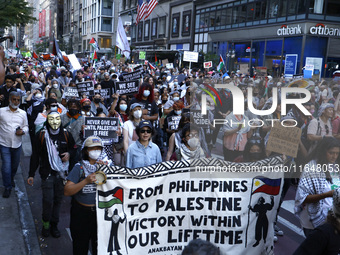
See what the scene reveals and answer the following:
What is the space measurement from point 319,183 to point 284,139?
579mm

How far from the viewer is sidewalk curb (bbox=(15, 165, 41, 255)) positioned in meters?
5.21

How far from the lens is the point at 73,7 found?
10931cm

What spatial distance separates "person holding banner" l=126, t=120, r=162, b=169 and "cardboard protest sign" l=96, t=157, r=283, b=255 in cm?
94

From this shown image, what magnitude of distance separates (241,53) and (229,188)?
36171mm

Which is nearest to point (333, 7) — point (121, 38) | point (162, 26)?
point (121, 38)

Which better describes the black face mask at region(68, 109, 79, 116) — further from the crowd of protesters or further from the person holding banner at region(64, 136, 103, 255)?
the person holding banner at region(64, 136, 103, 255)

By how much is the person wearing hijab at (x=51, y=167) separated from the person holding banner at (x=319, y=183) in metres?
3.27

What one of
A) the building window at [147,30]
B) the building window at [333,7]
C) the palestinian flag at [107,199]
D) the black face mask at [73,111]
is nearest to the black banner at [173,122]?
the black face mask at [73,111]

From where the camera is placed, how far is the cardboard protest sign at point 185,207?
405 cm

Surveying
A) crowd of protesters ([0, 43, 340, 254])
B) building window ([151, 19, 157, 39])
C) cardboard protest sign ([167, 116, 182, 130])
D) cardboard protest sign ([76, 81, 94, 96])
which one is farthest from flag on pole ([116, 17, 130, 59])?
building window ([151, 19, 157, 39])

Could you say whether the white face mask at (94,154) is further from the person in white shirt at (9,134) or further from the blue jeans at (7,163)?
the blue jeans at (7,163)

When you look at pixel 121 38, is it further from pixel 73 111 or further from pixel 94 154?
pixel 94 154

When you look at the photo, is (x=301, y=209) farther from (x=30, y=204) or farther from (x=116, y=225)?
(x=30, y=204)

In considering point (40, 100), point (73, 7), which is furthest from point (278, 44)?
point (73, 7)
